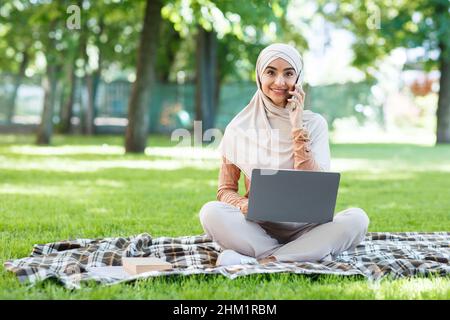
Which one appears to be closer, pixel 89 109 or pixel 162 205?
pixel 162 205

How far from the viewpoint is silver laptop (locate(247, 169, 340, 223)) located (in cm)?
429

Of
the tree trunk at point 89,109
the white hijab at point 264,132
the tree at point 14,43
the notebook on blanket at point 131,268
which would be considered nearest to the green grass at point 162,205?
the notebook on blanket at point 131,268

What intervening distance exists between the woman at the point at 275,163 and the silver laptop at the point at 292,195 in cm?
17

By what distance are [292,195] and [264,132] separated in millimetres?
649

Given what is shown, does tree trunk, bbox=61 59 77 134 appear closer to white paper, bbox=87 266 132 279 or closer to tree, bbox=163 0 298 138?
tree, bbox=163 0 298 138

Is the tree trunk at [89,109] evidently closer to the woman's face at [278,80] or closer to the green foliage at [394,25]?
the green foliage at [394,25]

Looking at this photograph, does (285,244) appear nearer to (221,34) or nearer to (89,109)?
(221,34)

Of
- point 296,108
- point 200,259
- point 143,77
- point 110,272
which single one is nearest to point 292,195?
point 296,108

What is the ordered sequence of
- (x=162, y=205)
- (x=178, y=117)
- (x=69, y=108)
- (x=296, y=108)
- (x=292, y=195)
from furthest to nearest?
1. (x=69, y=108)
2. (x=178, y=117)
3. (x=162, y=205)
4. (x=296, y=108)
5. (x=292, y=195)

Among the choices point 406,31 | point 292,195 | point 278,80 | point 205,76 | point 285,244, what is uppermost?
point 406,31

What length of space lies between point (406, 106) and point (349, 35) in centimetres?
1634

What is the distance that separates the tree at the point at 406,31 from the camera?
21.1 m

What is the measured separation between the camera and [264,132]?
4.84 metres
